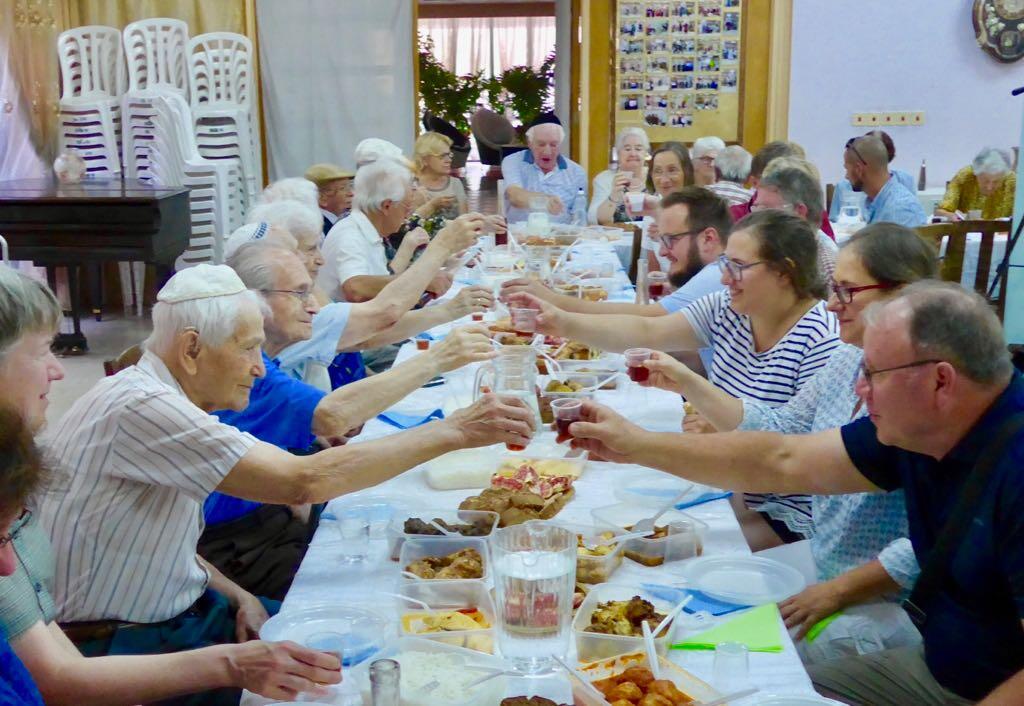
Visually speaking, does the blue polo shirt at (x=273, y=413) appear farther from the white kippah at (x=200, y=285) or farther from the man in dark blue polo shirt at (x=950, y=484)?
the man in dark blue polo shirt at (x=950, y=484)

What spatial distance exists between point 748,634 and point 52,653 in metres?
1.13

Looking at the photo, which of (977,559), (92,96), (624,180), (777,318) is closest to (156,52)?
(92,96)

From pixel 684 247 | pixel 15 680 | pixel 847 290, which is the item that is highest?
pixel 847 290

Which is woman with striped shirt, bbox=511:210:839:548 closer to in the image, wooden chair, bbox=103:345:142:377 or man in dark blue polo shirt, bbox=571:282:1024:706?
man in dark blue polo shirt, bbox=571:282:1024:706

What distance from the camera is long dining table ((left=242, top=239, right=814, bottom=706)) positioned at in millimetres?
1565

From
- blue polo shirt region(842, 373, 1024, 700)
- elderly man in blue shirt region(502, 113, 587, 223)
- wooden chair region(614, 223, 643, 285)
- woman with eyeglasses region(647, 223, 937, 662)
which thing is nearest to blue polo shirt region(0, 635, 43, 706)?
woman with eyeglasses region(647, 223, 937, 662)

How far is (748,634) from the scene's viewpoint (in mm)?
1701

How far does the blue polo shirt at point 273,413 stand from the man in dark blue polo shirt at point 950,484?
131cm

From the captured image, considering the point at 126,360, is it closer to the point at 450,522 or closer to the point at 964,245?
the point at 450,522

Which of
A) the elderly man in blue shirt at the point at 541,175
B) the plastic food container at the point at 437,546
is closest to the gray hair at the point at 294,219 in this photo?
the plastic food container at the point at 437,546

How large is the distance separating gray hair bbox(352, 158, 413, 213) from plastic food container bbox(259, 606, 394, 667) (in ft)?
9.96

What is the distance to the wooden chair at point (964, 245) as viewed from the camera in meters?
5.41

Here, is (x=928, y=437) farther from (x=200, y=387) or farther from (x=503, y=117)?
(x=503, y=117)

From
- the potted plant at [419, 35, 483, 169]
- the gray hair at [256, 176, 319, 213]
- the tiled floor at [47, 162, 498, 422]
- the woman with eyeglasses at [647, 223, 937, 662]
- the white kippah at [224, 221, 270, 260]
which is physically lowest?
the tiled floor at [47, 162, 498, 422]
